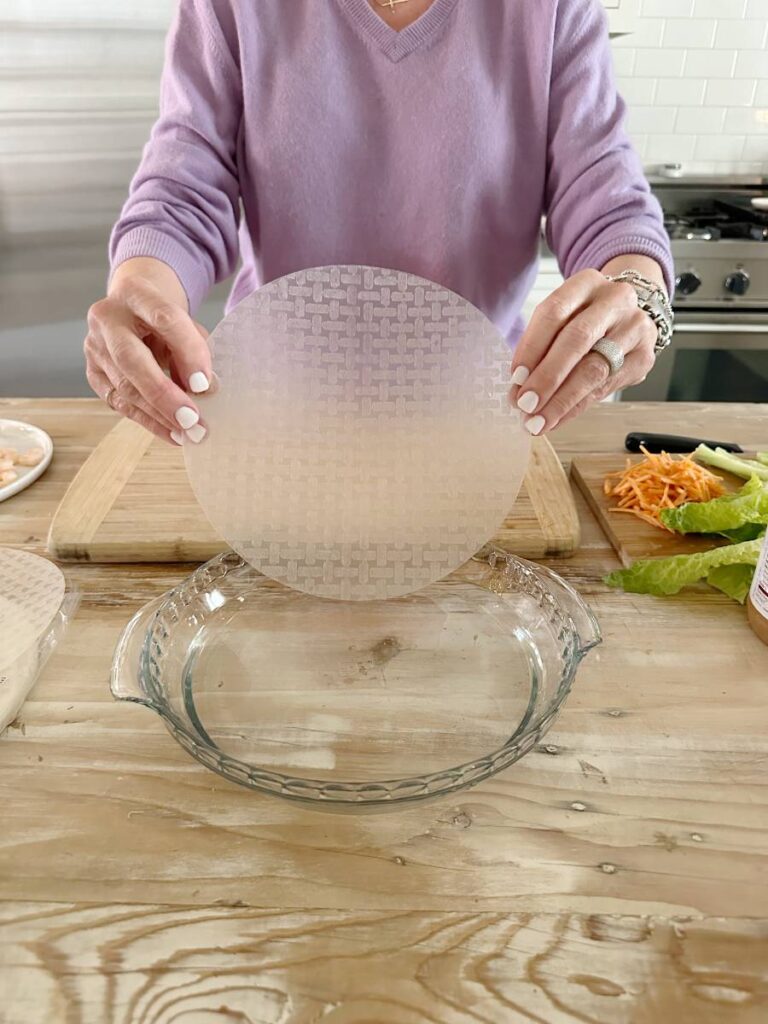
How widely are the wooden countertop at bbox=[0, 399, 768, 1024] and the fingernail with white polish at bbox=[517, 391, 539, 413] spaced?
21 cm

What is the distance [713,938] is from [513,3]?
972mm

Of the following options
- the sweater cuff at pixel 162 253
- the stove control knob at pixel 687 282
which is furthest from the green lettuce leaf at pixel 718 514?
the stove control knob at pixel 687 282

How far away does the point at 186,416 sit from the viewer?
602 millimetres

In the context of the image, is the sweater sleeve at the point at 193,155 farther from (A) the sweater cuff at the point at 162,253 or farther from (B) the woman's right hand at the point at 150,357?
(B) the woman's right hand at the point at 150,357

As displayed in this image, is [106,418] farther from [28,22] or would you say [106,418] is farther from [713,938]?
[28,22]

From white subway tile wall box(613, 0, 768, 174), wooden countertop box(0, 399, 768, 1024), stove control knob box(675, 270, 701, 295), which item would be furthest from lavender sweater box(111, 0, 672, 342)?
white subway tile wall box(613, 0, 768, 174)

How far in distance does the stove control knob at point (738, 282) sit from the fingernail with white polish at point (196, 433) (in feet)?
5.26

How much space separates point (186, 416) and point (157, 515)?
22cm

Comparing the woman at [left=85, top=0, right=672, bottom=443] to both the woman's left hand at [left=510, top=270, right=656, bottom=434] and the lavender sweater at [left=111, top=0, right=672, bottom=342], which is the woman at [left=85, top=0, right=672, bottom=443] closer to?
the lavender sweater at [left=111, top=0, right=672, bottom=342]

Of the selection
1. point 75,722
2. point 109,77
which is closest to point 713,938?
point 75,722

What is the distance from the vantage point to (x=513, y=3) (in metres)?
0.92

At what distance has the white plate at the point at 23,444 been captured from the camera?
2.83 ft

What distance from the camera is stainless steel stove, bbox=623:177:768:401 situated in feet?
5.94

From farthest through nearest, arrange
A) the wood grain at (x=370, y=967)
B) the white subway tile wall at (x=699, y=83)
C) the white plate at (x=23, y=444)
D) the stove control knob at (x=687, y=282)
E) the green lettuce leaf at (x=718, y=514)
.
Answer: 1. the white subway tile wall at (x=699, y=83)
2. the stove control knob at (x=687, y=282)
3. the white plate at (x=23, y=444)
4. the green lettuce leaf at (x=718, y=514)
5. the wood grain at (x=370, y=967)
